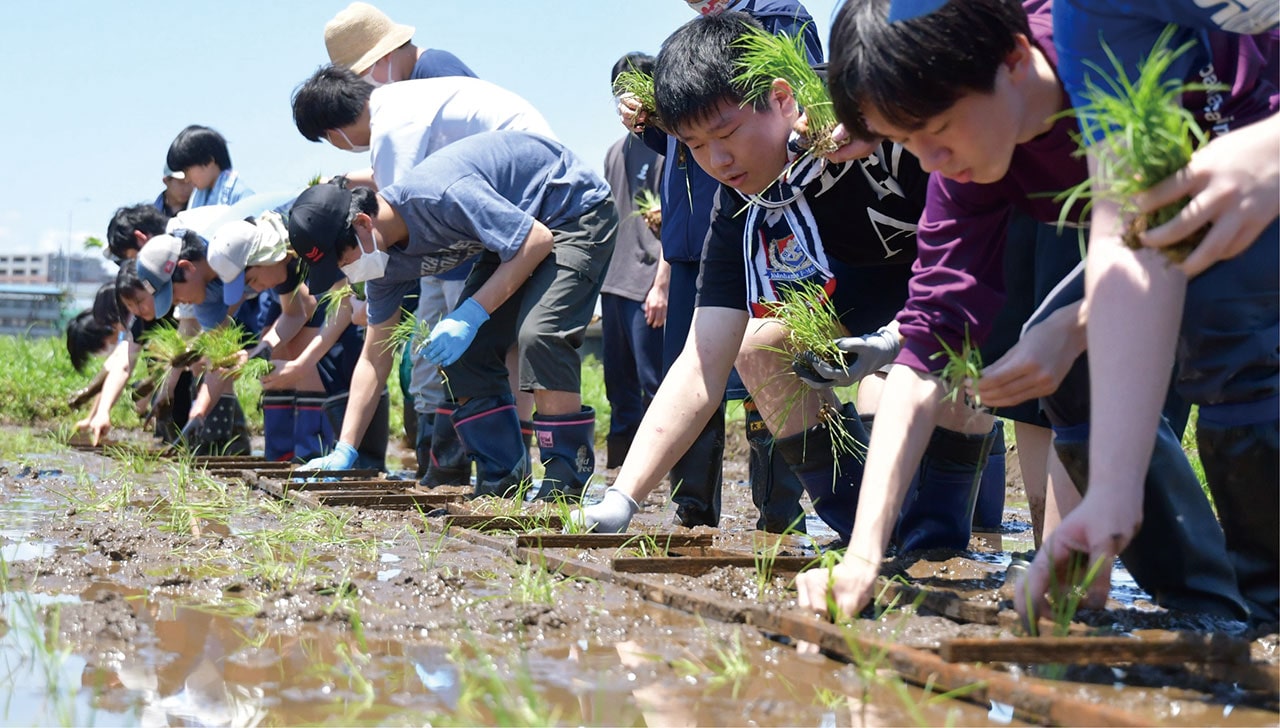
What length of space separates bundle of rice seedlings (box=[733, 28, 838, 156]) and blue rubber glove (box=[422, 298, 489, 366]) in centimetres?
182

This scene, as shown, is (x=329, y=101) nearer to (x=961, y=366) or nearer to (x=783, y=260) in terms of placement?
(x=783, y=260)

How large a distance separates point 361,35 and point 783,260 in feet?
12.5

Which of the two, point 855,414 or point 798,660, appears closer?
point 798,660

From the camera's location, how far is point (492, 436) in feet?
16.9

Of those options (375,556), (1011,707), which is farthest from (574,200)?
(1011,707)

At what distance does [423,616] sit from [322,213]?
294 cm

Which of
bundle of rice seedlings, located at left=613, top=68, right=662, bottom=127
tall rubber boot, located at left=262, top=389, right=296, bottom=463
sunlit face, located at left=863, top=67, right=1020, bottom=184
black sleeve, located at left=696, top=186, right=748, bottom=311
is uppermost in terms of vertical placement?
bundle of rice seedlings, located at left=613, top=68, right=662, bottom=127

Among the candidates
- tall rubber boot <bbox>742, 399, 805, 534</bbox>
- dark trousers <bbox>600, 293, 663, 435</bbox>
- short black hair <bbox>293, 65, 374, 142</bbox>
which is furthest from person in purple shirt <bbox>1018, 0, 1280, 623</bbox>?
dark trousers <bbox>600, 293, 663, 435</bbox>

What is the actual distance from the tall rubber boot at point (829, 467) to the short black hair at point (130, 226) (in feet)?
21.0

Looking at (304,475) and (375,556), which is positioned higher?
(375,556)

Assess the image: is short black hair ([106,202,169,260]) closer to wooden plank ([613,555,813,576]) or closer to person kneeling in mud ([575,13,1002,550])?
person kneeling in mud ([575,13,1002,550])

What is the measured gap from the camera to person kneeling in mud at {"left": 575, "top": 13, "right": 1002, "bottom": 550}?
334 cm

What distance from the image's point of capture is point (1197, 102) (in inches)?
83.1

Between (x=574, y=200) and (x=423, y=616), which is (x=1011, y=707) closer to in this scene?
(x=423, y=616)
